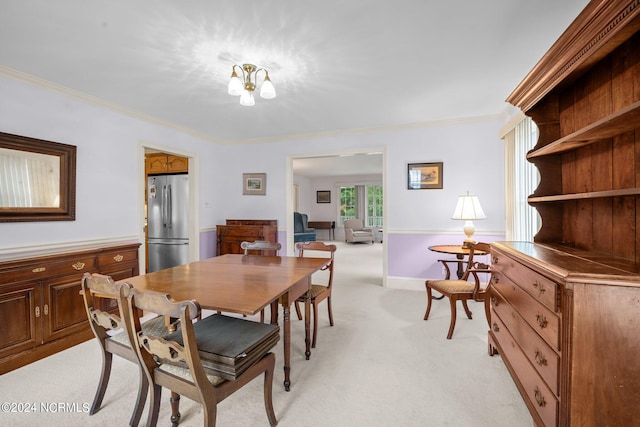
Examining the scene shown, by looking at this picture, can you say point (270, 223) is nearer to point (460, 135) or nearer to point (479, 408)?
point (460, 135)

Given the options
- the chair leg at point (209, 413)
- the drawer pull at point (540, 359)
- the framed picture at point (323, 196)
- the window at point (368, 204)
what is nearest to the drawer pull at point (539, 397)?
the drawer pull at point (540, 359)

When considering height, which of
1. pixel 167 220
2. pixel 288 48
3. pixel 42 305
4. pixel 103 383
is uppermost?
pixel 288 48

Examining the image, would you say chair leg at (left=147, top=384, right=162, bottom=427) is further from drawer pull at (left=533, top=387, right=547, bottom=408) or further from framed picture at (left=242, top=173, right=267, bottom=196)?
framed picture at (left=242, top=173, right=267, bottom=196)

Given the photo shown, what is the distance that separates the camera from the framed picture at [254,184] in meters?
4.90

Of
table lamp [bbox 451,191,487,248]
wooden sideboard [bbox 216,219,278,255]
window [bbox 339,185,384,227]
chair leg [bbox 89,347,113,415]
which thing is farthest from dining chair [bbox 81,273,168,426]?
window [bbox 339,185,384,227]

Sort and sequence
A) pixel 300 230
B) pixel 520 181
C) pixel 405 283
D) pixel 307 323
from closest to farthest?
pixel 307 323, pixel 520 181, pixel 405 283, pixel 300 230

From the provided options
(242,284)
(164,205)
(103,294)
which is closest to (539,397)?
(242,284)

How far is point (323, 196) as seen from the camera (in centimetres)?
1067

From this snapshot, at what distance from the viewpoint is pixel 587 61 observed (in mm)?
1409

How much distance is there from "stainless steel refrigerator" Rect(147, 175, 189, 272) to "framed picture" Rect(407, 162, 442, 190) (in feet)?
11.3

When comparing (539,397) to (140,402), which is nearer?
(539,397)

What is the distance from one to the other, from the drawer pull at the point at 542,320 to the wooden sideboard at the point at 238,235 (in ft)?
11.9

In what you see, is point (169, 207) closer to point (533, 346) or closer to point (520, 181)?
point (533, 346)

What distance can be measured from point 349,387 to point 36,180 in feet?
10.4
